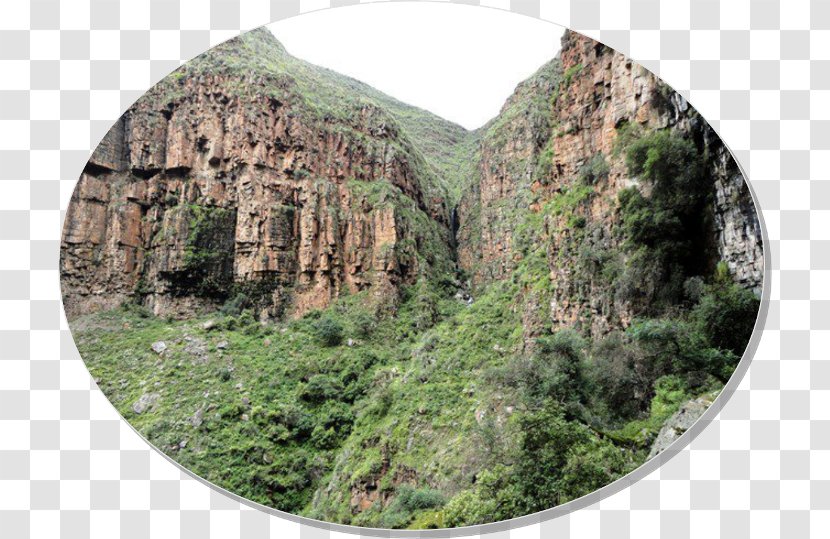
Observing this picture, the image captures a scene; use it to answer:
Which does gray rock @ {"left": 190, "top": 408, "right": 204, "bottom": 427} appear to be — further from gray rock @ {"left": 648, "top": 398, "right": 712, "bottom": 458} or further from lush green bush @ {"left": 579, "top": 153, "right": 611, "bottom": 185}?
lush green bush @ {"left": 579, "top": 153, "right": 611, "bottom": 185}

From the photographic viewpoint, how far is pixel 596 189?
20.5 feet

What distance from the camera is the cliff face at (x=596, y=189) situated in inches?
171

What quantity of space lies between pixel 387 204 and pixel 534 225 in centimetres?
1605

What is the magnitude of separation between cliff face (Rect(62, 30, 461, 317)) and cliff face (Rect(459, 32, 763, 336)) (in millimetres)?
5984

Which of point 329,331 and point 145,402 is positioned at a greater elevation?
point 145,402

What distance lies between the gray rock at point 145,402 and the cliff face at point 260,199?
234 cm

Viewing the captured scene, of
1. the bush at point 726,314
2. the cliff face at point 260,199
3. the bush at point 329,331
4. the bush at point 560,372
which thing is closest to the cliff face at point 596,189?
the bush at point 726,314

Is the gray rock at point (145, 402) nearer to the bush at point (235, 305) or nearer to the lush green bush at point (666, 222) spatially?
the lush green bush at point (666, 222)

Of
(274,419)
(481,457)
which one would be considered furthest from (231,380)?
(481,457)

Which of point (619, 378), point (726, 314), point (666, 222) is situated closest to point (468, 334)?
point (619, 378)

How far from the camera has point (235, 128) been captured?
846 inches

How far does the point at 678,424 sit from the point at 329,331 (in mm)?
13358

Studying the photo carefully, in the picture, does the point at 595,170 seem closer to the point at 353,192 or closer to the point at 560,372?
the point at 560,372

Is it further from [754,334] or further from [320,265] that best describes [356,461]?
[320,265]
